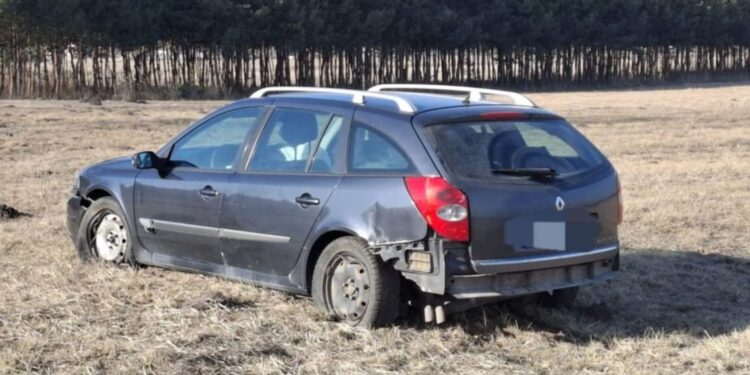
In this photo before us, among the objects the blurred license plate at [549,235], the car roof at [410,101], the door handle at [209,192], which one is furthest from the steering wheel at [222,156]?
the blurred license plate at [549,235]

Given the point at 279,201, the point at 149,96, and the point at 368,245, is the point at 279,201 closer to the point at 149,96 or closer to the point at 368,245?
the point at 368,245

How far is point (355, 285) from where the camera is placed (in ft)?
21.0

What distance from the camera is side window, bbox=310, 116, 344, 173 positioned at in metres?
6.64

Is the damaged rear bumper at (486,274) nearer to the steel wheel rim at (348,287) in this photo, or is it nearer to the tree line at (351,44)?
the steel wheel rim at (348,287)

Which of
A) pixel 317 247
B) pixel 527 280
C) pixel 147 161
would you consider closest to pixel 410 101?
pixel 317 247

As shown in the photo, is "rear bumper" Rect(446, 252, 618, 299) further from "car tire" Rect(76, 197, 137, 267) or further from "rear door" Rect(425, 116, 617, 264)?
"car tire" Rect(76, 197, 137, 267)

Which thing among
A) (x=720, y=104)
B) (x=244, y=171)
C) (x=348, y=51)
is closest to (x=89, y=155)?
(x=244, y=171)

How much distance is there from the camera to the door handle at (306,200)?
6512 millimetres

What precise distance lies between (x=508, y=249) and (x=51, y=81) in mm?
33211

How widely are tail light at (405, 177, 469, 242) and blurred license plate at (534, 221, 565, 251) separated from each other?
1.57 feet

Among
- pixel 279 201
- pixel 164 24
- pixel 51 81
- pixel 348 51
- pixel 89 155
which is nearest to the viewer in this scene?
pixel 279 201

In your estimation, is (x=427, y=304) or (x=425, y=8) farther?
(x=425, y=8)

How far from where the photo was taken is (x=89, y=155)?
1688 centimetres

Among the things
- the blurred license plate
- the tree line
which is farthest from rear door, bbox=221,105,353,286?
the tree line
